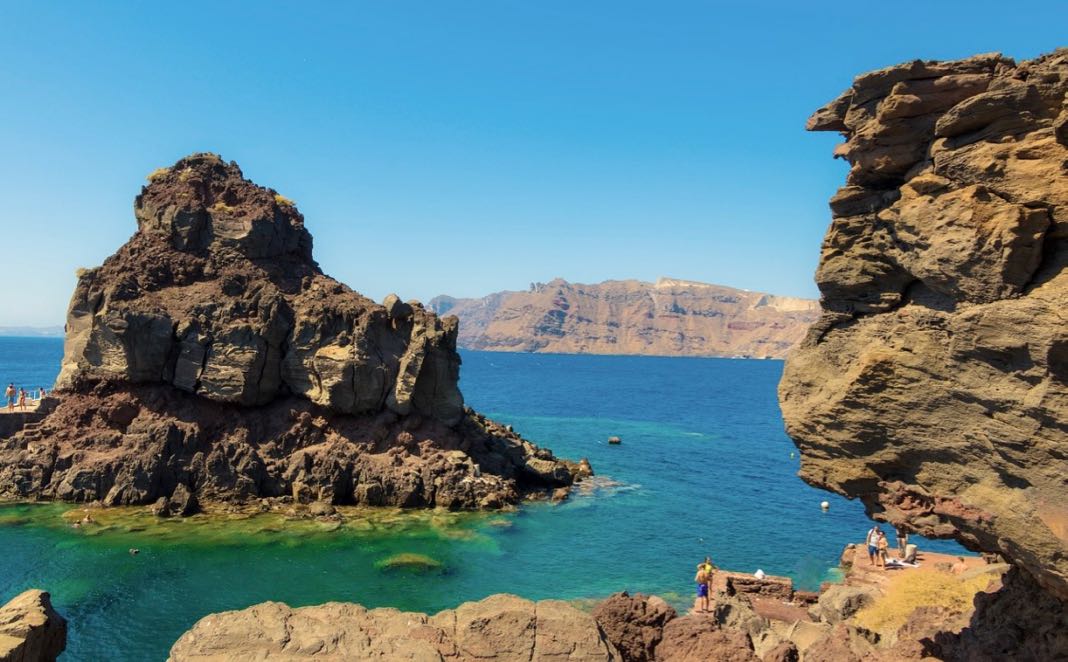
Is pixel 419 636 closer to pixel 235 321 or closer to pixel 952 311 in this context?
pixel 952 311

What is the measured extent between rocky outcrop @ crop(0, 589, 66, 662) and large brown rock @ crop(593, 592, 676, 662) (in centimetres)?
1280

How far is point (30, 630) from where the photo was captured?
15914mm

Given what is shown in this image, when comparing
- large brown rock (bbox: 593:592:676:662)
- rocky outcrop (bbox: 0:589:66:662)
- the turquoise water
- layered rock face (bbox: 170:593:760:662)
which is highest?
layered rock face (bbox: 170:593:760:662)

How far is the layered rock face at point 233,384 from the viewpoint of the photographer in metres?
45.9

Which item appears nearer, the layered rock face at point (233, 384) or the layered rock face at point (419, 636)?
the layered rock face at point (419, 636)

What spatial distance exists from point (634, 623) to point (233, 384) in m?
38.5

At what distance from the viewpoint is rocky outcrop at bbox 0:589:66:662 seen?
15.3m

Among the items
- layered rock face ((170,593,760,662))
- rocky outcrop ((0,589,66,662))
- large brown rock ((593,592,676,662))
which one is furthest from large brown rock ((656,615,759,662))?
rocky outcrop ((0,589,66,662))

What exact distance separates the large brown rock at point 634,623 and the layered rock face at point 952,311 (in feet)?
16.9

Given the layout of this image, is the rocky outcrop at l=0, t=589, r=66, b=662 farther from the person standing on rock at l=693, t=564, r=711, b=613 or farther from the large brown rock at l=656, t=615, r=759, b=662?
the person standing on rock at l=693, t=564, r=711, b=613

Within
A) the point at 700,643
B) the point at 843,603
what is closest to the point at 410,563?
the point at 843,603

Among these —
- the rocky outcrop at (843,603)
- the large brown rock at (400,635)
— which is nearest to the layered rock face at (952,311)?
the large brown rock at (400,635)

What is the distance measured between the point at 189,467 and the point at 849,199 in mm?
44256

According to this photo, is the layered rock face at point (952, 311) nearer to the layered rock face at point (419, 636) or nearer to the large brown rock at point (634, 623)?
the large brown rock at point (634, 623)
